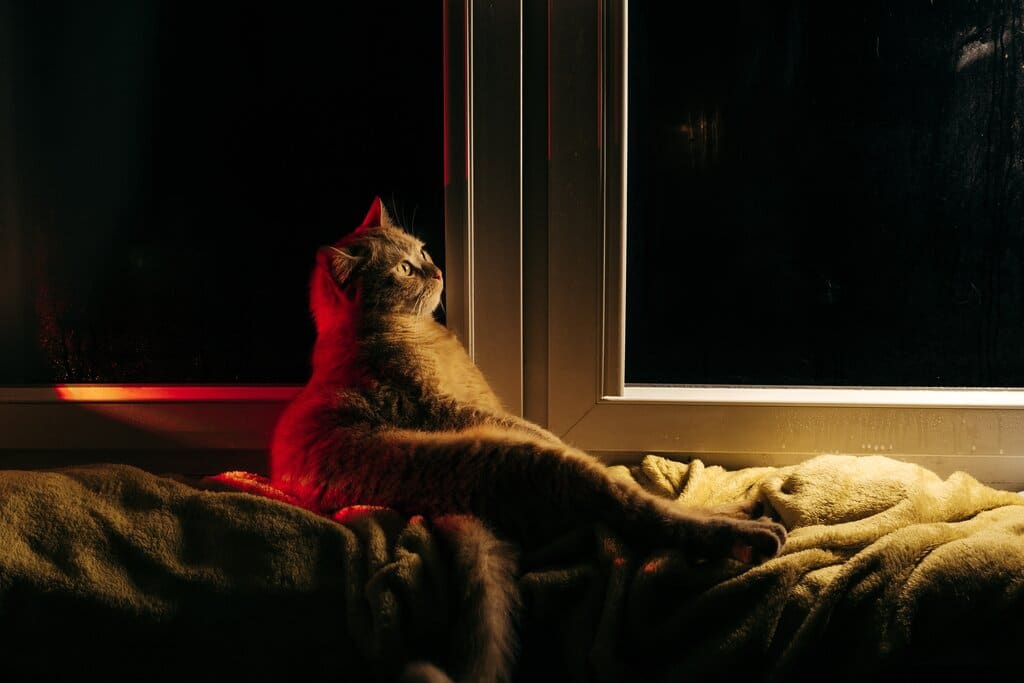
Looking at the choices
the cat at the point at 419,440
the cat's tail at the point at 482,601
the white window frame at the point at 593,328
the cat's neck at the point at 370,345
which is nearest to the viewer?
the cat's tail at the point at 482,601

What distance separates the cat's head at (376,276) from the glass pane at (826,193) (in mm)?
412

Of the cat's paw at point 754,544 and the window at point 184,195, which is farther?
the window at point 184,195

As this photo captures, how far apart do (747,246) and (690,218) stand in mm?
119

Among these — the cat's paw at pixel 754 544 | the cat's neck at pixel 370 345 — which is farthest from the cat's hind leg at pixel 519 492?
the cat's neck at pixel 370 345

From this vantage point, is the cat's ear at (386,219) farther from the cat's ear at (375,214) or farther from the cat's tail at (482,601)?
the cat's tail at (482,601)

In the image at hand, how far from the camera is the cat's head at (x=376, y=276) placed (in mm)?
1115

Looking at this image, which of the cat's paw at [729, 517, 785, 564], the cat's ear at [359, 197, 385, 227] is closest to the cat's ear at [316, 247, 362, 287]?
the cat's ear at [359, 197, 385, 227]

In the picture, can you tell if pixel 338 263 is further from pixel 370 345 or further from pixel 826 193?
pixel 826 193

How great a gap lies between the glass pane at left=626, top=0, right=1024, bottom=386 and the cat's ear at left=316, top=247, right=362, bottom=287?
532 mm

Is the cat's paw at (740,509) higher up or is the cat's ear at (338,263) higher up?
the cat's ear at (338,263)

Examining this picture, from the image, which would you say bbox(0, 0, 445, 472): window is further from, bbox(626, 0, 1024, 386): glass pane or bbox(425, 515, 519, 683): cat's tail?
bbox(425, 515, 519, 683): cat's tail

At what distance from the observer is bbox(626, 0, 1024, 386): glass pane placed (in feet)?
3.98

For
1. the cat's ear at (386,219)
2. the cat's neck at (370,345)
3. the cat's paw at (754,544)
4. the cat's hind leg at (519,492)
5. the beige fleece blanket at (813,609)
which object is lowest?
the beige fleece blanket at (813,609)

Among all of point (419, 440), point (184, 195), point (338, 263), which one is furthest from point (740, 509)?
point (184, 195)
